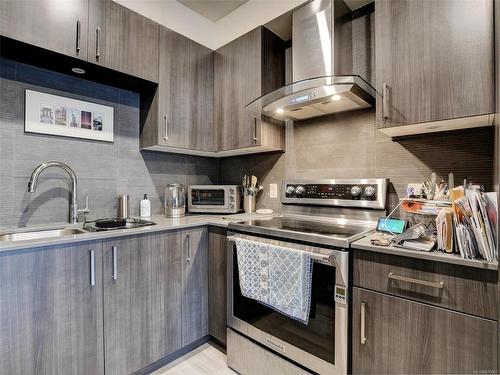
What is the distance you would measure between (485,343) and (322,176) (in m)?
1.24

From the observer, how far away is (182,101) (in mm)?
2061

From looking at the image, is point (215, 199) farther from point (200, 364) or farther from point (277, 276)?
point (200, 364)

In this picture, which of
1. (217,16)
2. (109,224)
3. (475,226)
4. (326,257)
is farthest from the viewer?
(217,16)

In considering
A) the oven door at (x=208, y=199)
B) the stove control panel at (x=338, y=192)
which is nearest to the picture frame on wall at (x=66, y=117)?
the oven door at (x=208, y=199)

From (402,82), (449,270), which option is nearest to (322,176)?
(402,82)

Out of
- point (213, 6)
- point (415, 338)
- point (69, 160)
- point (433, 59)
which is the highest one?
point (213, 6)

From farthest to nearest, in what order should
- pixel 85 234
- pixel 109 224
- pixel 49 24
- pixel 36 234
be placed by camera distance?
pixel 109 224
pixel 36 234
pixel 49 24
pixel 85 234

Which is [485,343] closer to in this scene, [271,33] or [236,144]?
[236,144]

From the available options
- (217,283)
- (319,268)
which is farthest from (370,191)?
(217,283)

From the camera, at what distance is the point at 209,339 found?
1.89 m

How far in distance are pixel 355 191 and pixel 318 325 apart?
849 mm

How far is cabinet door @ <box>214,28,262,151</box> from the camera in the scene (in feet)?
6.45

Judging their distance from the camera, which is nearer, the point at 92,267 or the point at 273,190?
the point at 92,267

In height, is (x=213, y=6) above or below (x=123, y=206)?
above
